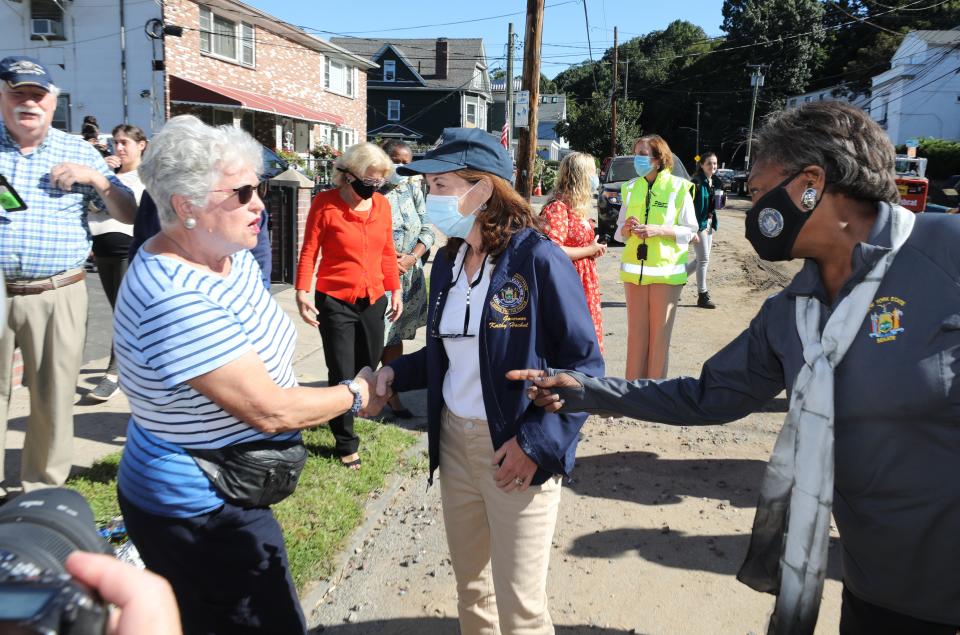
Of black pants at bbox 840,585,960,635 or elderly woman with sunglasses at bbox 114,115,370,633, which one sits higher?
elderly woman with sunglasses at bbox 114,115,370,633

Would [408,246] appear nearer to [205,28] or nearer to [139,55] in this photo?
[139,55]

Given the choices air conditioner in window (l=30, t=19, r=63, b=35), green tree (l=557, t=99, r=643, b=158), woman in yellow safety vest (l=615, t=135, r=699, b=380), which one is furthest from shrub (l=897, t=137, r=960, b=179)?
air conditioner in window (l=30, t=19, r=63, b=35)

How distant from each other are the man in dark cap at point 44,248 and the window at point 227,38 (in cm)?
2473

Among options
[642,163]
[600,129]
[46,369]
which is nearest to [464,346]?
[46,369]

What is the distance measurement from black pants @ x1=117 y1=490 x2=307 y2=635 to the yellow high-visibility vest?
4402 millimetres

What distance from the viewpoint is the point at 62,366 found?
13.6ft

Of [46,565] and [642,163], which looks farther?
[642,163]

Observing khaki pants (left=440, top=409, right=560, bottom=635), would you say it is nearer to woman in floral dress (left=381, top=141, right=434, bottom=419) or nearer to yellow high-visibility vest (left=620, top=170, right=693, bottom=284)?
woman in floral dress (left=381, top=141, right=434, bottom=419)

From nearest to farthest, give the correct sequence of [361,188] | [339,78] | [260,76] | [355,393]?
[355,393], [361,188], [260,76], [339,78]

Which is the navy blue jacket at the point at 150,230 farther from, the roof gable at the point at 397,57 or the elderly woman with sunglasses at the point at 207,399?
the roof gable at the point at 397,57

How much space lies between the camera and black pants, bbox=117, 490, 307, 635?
215 cm

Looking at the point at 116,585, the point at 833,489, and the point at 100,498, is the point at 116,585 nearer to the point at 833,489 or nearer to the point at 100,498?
the point at 833,489

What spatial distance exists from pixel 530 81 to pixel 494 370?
11.9 meters

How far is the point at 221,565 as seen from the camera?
85.8 inches
